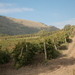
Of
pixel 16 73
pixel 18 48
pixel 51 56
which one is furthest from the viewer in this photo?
pixel 51 56

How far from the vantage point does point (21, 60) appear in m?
14.8

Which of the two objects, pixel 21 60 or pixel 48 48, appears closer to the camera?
pixel 21 60

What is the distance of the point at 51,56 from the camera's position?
19.0 m

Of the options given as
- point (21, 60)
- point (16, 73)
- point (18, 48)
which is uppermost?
point (18, 48)

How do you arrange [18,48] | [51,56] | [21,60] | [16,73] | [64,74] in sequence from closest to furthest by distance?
[64,74] → [16,73] → [21,60] → [18,48] → [51,56]

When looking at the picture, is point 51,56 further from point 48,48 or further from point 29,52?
point 29,52

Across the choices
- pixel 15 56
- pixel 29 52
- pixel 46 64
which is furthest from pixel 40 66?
pixel 15 56

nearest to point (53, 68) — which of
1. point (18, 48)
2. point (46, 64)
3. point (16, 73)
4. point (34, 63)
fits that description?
point (46, 64)

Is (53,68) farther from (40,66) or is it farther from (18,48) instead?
(18,48)

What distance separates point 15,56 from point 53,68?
524 cm

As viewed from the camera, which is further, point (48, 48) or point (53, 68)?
point (48, 48)

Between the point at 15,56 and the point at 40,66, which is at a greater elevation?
the point at 15,56

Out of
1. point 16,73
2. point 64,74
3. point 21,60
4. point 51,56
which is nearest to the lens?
point 64,74

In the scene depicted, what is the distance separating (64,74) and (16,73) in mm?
5438
